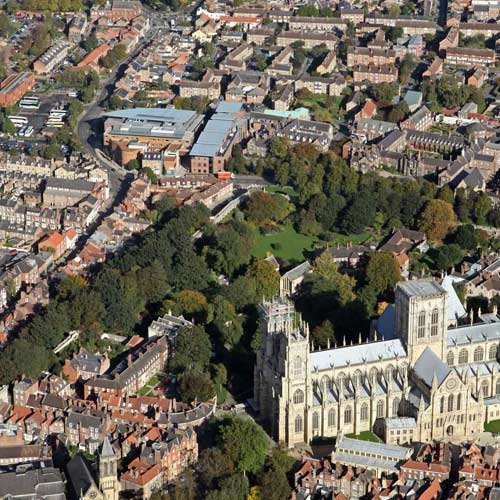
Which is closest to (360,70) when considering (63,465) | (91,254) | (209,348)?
(91,254)

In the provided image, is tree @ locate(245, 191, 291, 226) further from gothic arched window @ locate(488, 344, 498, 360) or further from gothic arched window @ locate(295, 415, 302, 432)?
gothic arched window @ locate(295, 415, 302, 432)

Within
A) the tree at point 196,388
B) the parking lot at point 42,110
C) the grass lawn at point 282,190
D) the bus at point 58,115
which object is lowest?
the parking lot at point 42,110

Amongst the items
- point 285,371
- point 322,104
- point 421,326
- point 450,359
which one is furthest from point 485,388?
point 322,104

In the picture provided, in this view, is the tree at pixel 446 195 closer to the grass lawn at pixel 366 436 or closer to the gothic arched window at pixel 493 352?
the gothic arched window at pixel 493 352

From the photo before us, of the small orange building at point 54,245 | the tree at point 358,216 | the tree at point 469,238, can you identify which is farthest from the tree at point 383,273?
the small orange building at point 54,245

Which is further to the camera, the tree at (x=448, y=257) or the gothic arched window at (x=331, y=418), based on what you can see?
the tree at (x=448, y=257)

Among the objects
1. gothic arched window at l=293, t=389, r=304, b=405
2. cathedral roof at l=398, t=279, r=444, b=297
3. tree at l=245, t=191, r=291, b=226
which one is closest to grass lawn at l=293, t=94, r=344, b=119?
tree at l=245, t=191, r=291, b=226
